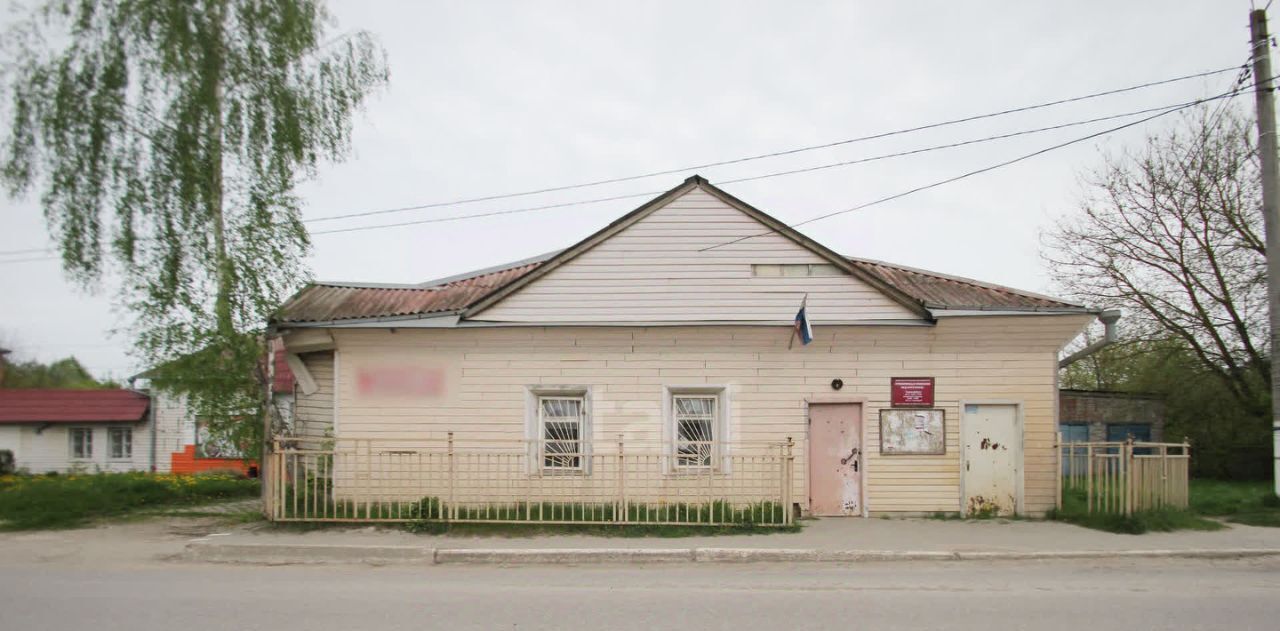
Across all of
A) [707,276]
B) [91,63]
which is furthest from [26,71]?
[707,276]

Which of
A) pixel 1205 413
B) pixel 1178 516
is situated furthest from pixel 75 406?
pixel 1205 413

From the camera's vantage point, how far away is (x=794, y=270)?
13609mm

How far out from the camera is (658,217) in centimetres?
1377

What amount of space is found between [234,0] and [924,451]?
42.7ft

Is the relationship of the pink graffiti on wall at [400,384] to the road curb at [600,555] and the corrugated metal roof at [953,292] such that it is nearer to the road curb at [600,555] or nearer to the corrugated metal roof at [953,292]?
the road curb at [600,555]

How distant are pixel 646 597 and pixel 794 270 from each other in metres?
6.90

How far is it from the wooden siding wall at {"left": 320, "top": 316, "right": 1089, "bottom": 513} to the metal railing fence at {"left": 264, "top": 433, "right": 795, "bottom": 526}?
40 cm

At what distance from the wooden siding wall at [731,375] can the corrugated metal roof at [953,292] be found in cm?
47

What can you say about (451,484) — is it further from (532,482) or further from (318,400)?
(318,400)

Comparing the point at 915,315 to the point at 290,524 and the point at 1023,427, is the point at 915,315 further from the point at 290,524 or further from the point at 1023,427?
the point at 290,524

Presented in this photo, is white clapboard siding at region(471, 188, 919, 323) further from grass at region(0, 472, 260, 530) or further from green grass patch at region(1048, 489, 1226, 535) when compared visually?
grass at region(0, 472, 260, 530)

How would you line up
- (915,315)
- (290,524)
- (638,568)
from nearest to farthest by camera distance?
(638,568), (290,524), (915,315)

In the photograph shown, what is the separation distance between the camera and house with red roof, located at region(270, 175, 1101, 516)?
13.4 metres

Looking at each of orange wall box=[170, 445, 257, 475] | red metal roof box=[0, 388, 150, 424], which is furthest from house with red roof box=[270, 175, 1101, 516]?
red metal roof box=[0, 388, 150, 424]
